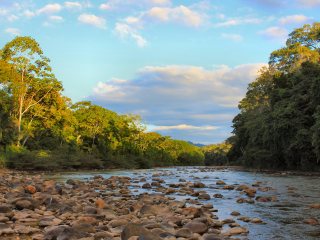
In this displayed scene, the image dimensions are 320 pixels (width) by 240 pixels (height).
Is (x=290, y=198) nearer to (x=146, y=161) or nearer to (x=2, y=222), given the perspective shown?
(x=2, y=222)

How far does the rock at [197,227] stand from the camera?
294 inches

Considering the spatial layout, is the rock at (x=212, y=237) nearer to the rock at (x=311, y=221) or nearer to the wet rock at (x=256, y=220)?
the wet rock at (x=256, y=220)

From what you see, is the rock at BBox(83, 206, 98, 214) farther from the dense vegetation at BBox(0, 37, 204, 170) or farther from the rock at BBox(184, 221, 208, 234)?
the dense vegetation at BBox(0, 37, 204, 170)

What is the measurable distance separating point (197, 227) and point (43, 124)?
3971cm

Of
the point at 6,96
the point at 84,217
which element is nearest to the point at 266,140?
the point at 6,96

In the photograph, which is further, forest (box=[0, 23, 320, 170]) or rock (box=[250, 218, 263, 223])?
forest (box=[0, 23, 320, 170])

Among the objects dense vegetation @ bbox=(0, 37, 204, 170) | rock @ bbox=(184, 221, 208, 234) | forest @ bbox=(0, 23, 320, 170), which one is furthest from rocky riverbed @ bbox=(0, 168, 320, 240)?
dense vegetation @ bbox=(0, 37, 204, 170)

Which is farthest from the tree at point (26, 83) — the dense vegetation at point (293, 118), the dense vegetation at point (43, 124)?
the dense vegetation at point (293, 118)

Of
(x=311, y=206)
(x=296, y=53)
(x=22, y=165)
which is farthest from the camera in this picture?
(x=296, y=53)

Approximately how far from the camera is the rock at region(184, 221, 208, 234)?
24.5 feet

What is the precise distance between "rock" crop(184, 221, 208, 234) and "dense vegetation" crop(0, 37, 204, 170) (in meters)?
27.7

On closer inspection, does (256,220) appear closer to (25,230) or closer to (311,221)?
(311,221)

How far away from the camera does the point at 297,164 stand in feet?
119

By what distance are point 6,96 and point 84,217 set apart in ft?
109
